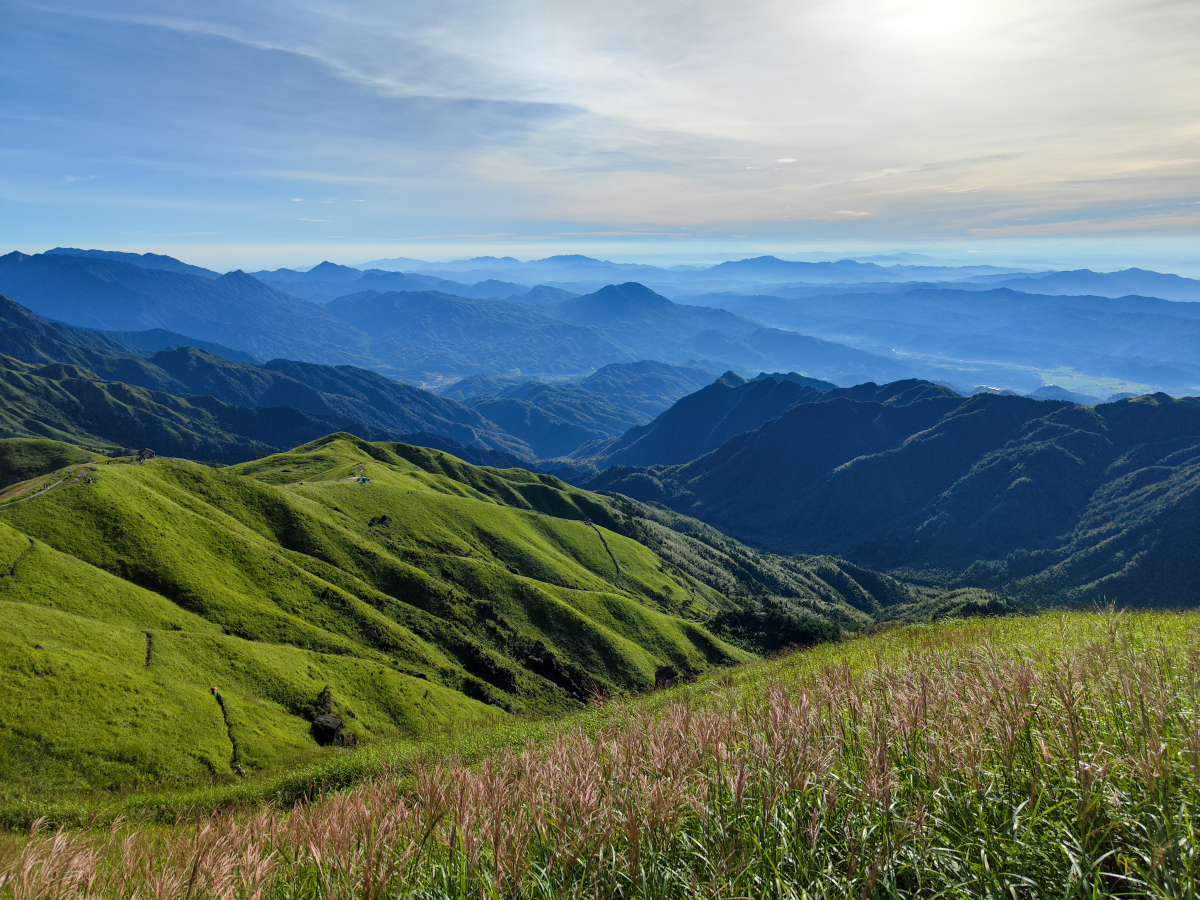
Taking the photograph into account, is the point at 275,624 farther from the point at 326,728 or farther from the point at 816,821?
the point at 816,821

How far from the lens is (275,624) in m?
62.8

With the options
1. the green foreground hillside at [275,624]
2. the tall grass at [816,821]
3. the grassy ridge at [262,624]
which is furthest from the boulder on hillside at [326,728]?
the tall grass at [816,821]

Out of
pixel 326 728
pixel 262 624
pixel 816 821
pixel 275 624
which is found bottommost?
pixel 326 728

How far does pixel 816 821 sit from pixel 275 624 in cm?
7047

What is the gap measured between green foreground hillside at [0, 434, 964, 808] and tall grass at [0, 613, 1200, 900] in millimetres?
38414

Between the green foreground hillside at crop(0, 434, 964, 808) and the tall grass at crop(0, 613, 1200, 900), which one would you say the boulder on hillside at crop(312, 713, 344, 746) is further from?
the tall grass at crop(0, 613, 1200, 900)

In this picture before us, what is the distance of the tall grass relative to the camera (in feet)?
17.2

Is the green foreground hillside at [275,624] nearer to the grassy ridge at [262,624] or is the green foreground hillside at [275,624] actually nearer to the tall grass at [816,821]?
the grassy ridge at [262,624]

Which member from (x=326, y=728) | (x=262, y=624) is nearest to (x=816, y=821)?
(x=326, y=728)

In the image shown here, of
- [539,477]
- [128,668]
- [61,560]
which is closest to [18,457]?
[539,477]

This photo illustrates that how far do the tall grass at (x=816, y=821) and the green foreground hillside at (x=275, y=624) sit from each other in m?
38.4

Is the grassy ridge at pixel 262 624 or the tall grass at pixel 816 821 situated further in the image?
the grassy ridge at pixel 262 624

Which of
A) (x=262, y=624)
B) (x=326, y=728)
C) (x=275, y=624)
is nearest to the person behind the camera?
(x=326, y=728)

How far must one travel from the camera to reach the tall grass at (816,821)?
5.23 m
